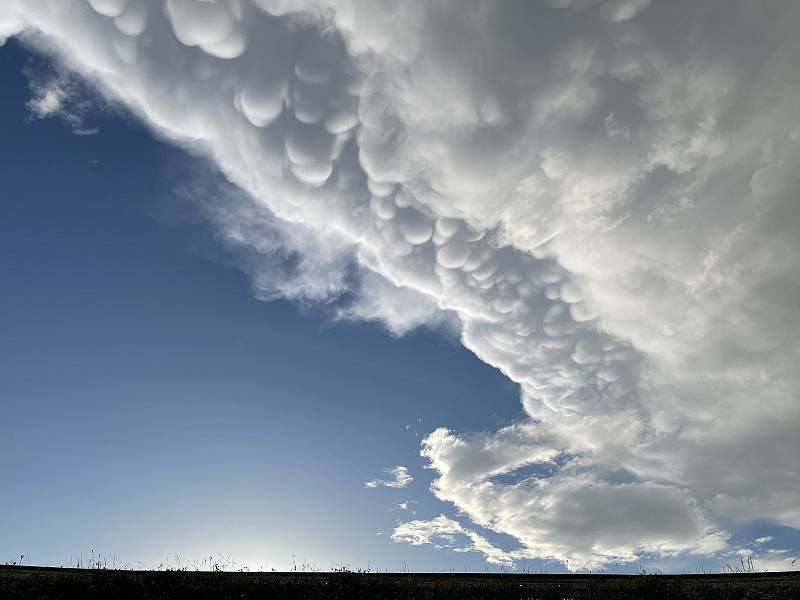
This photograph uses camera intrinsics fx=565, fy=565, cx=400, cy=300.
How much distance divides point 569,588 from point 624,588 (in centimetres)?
279

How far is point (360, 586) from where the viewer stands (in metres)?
28.0

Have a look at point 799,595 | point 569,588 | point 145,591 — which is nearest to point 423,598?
point 569,588

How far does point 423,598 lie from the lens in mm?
27156

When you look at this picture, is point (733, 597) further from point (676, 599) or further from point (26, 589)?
point (26, 589)

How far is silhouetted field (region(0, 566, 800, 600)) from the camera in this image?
25.5 metres

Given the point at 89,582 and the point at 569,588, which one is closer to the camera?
the point at 89,582

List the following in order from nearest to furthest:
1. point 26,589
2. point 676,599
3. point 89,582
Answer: point 26,589 → point 89,582 → point 676,599

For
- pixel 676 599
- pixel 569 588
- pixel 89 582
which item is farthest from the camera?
pixel 569 588

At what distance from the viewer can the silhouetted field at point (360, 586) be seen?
2555cm

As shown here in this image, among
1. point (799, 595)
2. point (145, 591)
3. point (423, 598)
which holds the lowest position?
point (799, 595)

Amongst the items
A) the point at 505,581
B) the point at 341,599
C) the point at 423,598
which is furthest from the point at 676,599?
the point at 341,599

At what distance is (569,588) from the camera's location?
29.4 m

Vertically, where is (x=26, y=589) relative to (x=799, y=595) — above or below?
above

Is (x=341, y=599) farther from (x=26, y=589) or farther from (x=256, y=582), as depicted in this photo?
(x=26, y=589)
